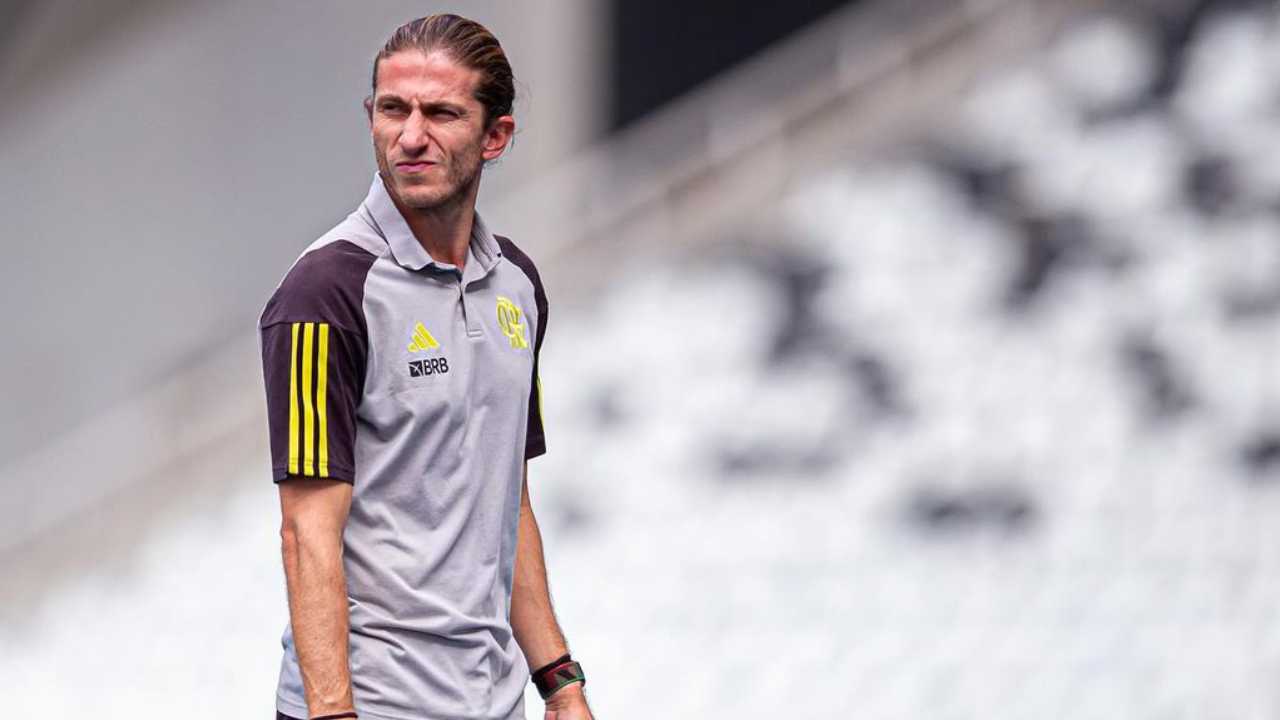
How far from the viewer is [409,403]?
A: 4.20ft

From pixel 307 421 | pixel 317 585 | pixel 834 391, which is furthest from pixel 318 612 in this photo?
pixel 834 391

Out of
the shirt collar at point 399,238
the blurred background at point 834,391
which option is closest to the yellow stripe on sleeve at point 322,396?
the shirt collar at point 399,238

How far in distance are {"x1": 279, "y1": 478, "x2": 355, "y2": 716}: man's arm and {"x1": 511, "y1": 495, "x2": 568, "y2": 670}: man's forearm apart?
0.28 m

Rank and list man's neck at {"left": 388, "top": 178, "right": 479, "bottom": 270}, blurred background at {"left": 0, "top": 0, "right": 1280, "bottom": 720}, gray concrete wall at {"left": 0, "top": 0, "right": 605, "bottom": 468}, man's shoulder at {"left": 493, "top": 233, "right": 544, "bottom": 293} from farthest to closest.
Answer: gray concrete wall at {"left": 0, "top": 0, "right": 605, "bottom": 468} → blurred background at {"left": 0, "top": 0, "right": 1280, "bottom": 720} → man's shoulder at {"left": 493, "top": 233, "right": 544, "bottom": 293} → man's neck at {"left": 388, "top": 178, "right": 479, "bottom": 270}

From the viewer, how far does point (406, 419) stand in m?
1.29

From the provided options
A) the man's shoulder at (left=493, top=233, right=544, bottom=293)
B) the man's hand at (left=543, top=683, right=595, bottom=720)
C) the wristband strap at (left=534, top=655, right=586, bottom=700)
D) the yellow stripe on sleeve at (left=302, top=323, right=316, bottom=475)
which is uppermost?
the man's shoulder at (left=493, top=233, right=544, bottom=293)

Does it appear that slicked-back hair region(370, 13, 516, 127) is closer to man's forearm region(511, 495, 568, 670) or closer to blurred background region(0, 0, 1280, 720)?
man's forearm region(511, 495, 568, 670)

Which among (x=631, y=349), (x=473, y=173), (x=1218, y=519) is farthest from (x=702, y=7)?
(x=473, y=173)

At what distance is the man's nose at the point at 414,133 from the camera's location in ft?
4.25

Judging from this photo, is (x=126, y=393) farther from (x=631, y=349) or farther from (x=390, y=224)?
(x=390, y=224)

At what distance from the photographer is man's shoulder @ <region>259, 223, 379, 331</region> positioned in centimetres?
124

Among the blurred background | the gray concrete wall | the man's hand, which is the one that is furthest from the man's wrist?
the gray concrete wall

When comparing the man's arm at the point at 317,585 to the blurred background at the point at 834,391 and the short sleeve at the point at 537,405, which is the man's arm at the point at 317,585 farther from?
the blurred background at the point at 834,391

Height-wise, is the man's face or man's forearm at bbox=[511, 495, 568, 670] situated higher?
the man's face
